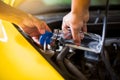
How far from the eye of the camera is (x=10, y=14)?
3.66 feet

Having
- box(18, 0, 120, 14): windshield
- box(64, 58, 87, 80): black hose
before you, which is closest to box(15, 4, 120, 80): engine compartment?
box(64, 58, 87, 80): black hose

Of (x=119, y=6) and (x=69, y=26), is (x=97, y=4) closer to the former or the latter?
(x=119, y=6)

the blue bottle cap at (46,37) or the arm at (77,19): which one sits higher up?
the arm at (77,19)

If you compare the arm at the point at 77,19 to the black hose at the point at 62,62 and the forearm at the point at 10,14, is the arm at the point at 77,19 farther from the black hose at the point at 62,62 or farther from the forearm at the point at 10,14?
the forearm at the point at 10,14

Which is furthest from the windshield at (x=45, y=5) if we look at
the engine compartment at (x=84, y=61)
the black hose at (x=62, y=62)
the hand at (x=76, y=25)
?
the black hose at (x=62, y=62)

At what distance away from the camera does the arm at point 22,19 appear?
111cm

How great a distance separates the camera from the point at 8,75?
1.21 m

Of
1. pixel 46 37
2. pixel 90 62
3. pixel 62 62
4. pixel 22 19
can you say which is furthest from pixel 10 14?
pixel 90 62

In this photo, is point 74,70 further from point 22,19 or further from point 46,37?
point 22,19

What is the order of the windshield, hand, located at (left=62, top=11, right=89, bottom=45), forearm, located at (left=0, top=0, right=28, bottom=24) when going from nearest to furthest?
forearm, located at (left=0, top=0, right=28, bottom=24) < hand, located at (left=62, top=11, right=89, bottom=45) < the windshield

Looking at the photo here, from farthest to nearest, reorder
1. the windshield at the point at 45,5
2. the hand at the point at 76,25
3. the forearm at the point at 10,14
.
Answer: the windshield at the point at 45,5 → the hand at the point at 76,25 → the forearm at the point at 10,14

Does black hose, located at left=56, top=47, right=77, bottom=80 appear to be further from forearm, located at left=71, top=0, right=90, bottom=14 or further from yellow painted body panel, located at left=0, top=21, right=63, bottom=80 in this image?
forearm, located at left=71, top=0, right=90, bottom=14

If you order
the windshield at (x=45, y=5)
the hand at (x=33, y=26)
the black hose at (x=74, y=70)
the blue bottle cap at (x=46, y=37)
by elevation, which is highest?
the windshield at (x=45, y=5)

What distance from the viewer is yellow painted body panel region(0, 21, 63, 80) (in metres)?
1.12
